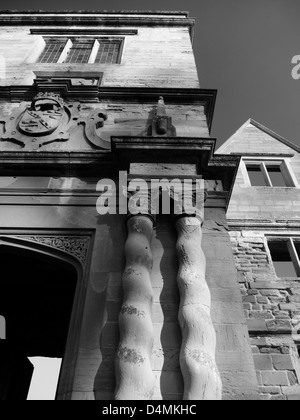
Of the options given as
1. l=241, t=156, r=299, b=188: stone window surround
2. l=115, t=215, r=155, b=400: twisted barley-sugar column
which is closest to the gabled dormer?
l=241, t=156, r=299, b=188: stone window surround

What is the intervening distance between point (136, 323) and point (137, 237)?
3.81 feet

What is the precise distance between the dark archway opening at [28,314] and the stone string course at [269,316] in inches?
127

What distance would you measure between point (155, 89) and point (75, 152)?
2.81m

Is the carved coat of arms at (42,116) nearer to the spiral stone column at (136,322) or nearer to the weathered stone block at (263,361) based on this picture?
the spiral stone column at (136,322)

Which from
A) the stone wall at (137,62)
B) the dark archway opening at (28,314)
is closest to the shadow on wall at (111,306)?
the dark archway opening at (28,314)

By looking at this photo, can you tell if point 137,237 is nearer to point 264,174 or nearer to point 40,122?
point 40,122

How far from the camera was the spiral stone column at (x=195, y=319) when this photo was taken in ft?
10.1

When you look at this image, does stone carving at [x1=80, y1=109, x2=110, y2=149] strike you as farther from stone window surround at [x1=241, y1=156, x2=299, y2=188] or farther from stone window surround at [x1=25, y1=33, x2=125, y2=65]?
stone window surround at [x1=241, y1=156, x2=299, y2=188]

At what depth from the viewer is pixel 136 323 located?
11.2 feet

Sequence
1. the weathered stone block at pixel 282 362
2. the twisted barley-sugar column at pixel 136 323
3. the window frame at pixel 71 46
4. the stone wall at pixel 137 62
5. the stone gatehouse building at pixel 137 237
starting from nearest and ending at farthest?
the twisted barley-sugar column at pixel 136 323 → the stone gatehouse building at pixel 137 237 → the weathered stone block at pixel 282 362 → the stone wall at pixel 137 62 → the window frame at pixel 71 46

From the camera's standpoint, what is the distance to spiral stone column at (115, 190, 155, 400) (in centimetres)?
306

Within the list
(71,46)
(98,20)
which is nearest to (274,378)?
(71,46)

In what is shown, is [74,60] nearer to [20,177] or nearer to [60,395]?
[20,177]
